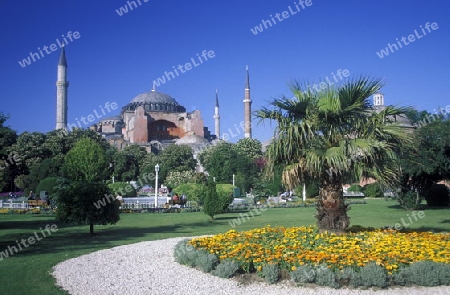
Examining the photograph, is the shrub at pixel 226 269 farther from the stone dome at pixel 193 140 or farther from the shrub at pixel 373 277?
the stone dome at pixel 193 140

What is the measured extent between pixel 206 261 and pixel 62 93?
59.8 metres

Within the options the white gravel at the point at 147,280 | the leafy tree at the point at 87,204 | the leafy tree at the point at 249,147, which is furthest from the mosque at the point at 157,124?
the white gravel at the point at 147,280

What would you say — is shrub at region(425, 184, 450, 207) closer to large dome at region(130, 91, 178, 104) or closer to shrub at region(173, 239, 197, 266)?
shrub at region(173, 239, 197, 266)

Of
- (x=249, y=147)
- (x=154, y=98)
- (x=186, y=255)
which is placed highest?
(x=154, y=98)

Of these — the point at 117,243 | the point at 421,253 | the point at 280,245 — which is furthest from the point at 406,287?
the point at 117,243

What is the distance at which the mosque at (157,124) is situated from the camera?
7769cm

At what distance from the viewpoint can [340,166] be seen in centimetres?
809

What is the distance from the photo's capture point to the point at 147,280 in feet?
21.3

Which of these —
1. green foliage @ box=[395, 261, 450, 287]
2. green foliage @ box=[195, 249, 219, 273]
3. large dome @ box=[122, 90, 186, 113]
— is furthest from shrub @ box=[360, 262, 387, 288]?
large dome @ box=[122, 90, 186, 113]

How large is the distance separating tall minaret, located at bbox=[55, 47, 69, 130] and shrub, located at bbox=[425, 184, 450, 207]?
52.5m

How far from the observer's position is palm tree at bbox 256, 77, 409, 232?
27.7ft

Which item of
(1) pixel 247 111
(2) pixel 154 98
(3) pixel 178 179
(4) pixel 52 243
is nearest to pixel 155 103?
(2) pixel 154 98

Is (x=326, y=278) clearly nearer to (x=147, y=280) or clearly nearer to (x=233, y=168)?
(x=147, y=280)

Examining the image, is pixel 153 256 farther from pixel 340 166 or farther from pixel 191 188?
pixel 191 188
